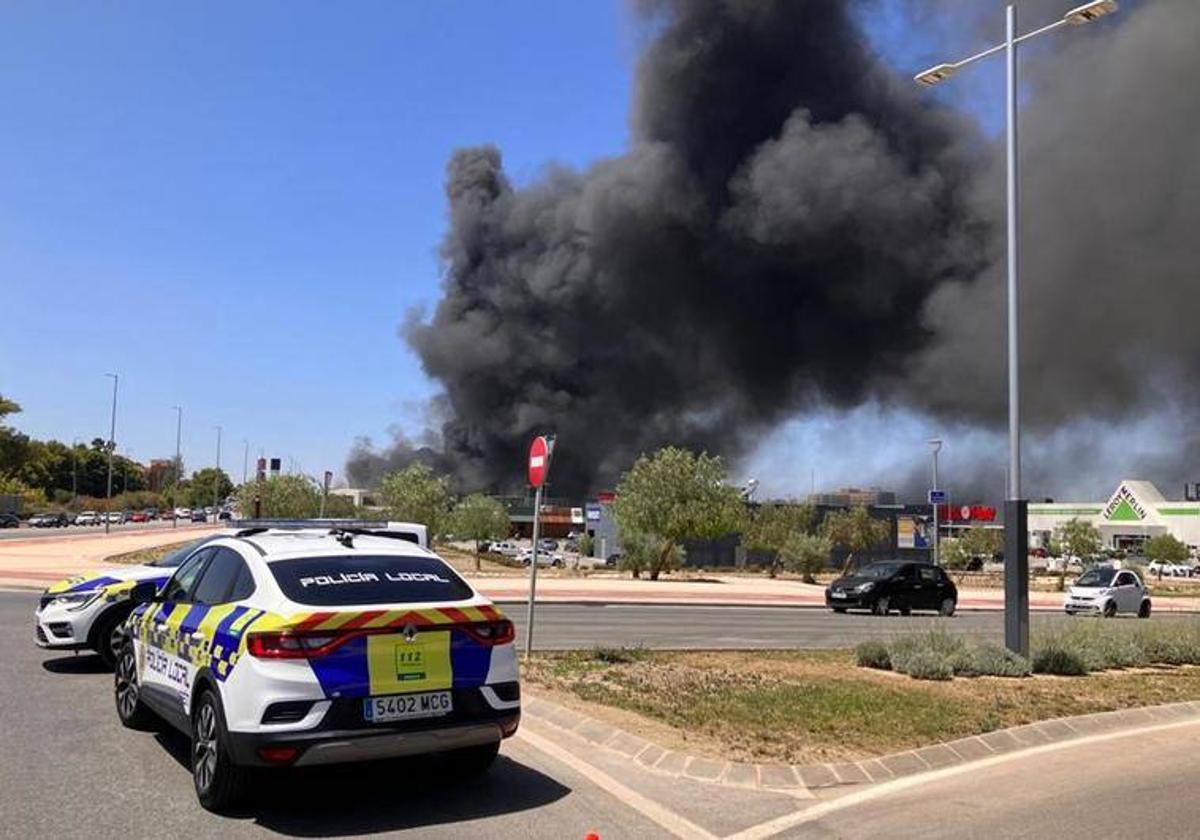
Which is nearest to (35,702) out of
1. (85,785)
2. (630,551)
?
(85,785)

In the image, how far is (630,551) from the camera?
37.9 metres

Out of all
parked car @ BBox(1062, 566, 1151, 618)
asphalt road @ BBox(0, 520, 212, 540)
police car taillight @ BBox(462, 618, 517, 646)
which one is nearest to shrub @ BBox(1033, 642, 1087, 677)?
police car taillight @ BBox(462, 618, 517, 646)

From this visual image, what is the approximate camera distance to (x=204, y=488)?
13762 centimetres

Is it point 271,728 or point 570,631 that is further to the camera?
point 570,631

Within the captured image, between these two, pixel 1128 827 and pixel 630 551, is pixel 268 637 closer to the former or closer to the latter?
pixel 1128 827

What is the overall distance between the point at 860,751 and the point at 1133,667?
6.79 metres

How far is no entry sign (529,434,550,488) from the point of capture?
1095 cm

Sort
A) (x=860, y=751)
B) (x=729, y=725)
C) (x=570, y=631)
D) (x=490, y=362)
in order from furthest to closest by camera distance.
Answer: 1. (x=490, y=362)
2. (x=570, y=631)
3. (x=729, y=725)
4. (x=860, y=751)

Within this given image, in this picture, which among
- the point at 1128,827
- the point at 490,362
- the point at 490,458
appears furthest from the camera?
the point at 490,458

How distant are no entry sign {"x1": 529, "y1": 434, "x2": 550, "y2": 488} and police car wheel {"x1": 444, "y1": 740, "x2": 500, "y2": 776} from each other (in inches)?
193

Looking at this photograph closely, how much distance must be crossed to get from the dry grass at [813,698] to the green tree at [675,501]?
24102mm

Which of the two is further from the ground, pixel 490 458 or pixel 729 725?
pixel 490 458

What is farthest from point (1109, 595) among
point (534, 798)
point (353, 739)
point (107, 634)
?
point (353, 739)

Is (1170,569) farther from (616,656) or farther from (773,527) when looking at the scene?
(616,656)
